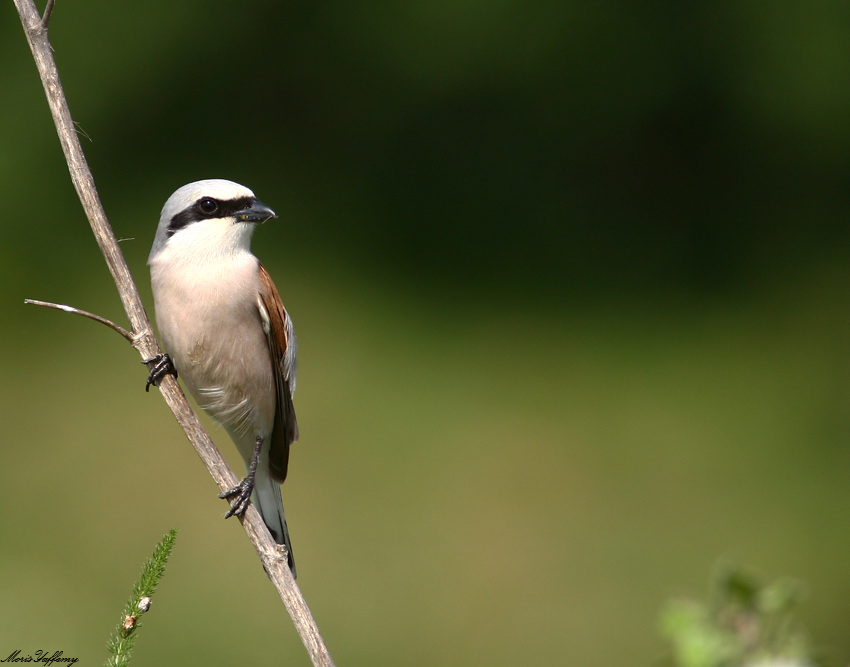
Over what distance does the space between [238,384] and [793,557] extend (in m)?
3.43

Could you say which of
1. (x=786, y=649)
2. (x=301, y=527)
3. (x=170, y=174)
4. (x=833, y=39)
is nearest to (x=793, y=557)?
(x=301, y=527)

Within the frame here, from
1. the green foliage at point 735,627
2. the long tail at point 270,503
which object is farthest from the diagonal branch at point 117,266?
the green foliage at point 735,627

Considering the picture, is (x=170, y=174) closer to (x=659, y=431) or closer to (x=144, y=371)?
(x=144, y=371)

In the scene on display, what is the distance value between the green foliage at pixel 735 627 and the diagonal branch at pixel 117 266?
99 centimetres

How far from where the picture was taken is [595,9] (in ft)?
21.0

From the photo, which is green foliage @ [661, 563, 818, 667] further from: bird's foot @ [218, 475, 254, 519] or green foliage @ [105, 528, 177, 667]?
bird's foot @ [218, 475, 254, 519]

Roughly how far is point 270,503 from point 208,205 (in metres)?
0.82

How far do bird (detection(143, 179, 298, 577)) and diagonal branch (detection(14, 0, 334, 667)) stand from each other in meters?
0.30

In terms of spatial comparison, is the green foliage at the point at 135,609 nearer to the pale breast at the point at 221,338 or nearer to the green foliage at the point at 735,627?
the green foliage at the point at 735,627

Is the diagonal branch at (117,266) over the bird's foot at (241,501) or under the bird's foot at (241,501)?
over

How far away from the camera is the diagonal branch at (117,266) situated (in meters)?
1.61

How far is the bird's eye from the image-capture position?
2.18m

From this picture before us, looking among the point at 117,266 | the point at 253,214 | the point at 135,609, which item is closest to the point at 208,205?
the point at 253,214

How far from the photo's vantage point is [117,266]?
5.49 feet
